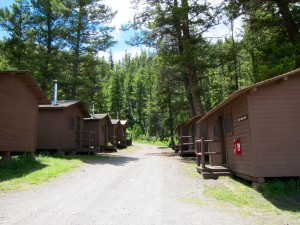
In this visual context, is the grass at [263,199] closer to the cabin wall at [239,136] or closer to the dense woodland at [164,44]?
the cabin wall at [239,136]

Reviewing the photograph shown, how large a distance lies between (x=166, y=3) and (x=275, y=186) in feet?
59.6

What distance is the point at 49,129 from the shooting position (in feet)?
65.2

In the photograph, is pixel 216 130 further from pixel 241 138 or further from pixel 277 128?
pixel 277 128

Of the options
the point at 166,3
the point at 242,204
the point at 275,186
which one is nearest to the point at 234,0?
the point at 166,3

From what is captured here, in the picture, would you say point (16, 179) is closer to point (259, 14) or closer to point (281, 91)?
point (281, 91)

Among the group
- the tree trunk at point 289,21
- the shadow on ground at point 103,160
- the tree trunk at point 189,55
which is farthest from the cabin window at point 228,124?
the tree trunk at point 189,55

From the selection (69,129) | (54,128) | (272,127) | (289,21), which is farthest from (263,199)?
(69,129)

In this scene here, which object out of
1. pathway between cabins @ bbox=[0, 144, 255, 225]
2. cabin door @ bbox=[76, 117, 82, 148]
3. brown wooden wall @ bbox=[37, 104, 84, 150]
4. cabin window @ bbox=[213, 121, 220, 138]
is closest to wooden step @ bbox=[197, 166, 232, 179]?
pathway between cabins @ bbox=[0, 144, 255, 225]

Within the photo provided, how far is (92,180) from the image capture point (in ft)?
37.1

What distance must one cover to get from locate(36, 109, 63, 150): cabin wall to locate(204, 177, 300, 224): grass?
12.5 meters

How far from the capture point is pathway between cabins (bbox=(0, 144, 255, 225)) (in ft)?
20.8

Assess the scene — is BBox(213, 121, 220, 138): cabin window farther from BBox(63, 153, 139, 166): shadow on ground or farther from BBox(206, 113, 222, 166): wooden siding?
BBox(63, 153, 139, 166): shadow on ground

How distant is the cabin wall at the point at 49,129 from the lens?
64.5 feet

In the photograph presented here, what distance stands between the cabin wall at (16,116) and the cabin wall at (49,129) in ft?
11.3
